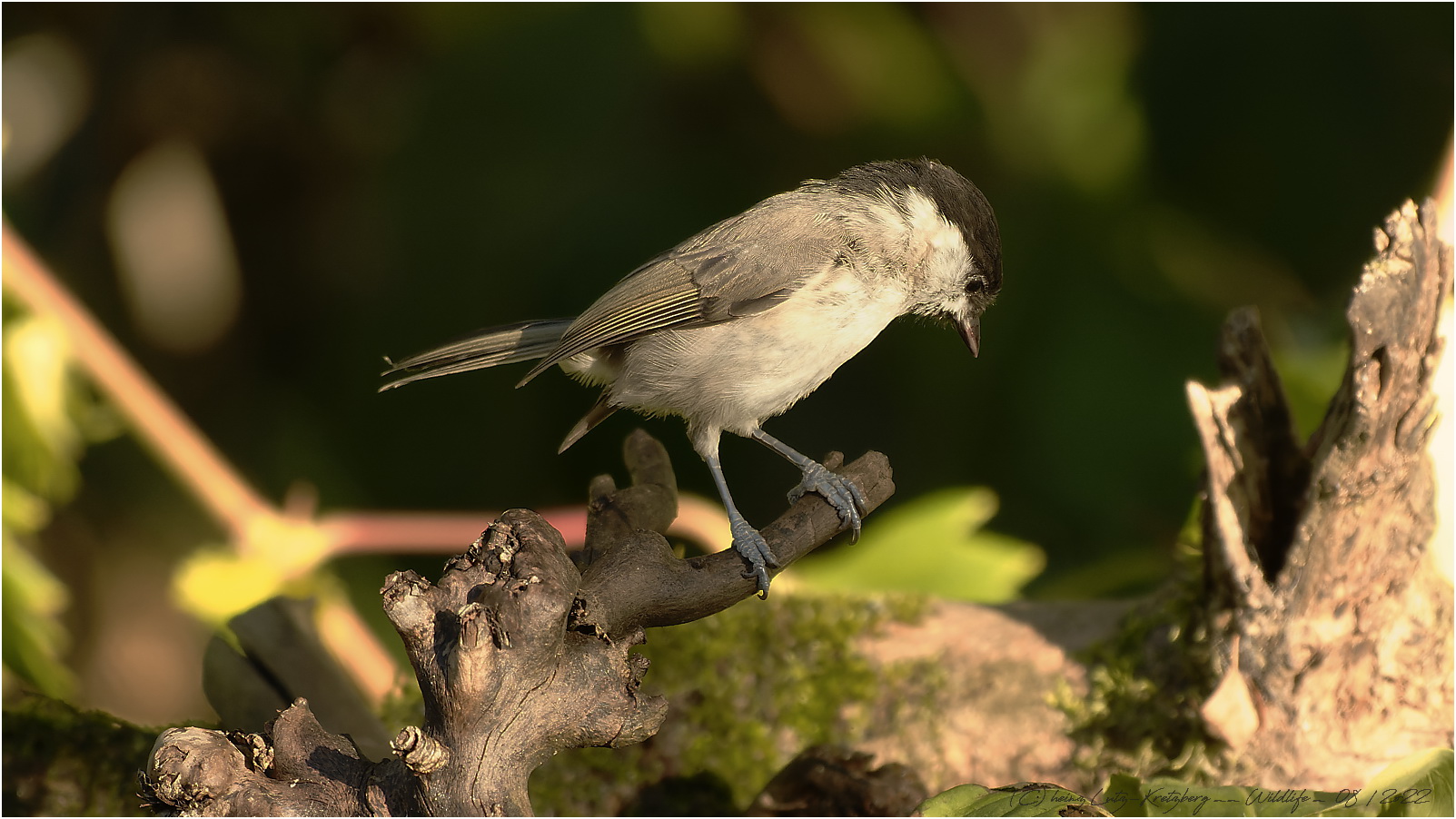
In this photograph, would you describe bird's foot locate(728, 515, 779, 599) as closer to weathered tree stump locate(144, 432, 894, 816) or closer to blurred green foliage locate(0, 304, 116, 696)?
weathered tree stump locate(144, 432, 894, 816)

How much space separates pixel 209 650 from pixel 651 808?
0.93m

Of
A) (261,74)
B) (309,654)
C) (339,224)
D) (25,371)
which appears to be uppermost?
(261,74)

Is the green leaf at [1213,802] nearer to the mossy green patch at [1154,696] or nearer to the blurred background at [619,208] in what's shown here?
the mossy green patch at [1154,696]

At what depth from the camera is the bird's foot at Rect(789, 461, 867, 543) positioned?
2.05m

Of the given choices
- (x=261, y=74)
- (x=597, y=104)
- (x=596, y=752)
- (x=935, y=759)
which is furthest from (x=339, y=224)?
(x=935, y=759)

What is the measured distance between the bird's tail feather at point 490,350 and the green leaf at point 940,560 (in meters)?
0.99

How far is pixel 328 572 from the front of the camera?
3303 millimetres

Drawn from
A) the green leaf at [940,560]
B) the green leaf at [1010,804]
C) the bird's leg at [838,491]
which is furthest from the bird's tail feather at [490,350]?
the green leaf at [1010,804]

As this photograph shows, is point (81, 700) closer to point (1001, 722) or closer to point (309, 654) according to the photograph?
point (309, 654)

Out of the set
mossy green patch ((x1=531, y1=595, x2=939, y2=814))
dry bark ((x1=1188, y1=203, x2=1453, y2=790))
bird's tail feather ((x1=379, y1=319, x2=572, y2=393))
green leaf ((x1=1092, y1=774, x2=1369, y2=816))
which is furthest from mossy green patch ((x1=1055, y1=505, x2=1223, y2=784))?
bird's tail feather ((x1=379, y1=319, x2=572, y2=393))

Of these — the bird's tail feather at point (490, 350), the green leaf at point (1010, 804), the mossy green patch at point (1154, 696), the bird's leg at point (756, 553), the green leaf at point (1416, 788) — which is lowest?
the mossy green patch at point (1154, 696)

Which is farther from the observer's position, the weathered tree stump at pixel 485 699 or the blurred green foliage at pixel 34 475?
the blurred green foliage at pixel 34 475

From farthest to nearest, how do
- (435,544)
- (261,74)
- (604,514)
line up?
(261,74) → (435,544) → (604,514)

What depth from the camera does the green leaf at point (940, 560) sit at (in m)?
2.96
